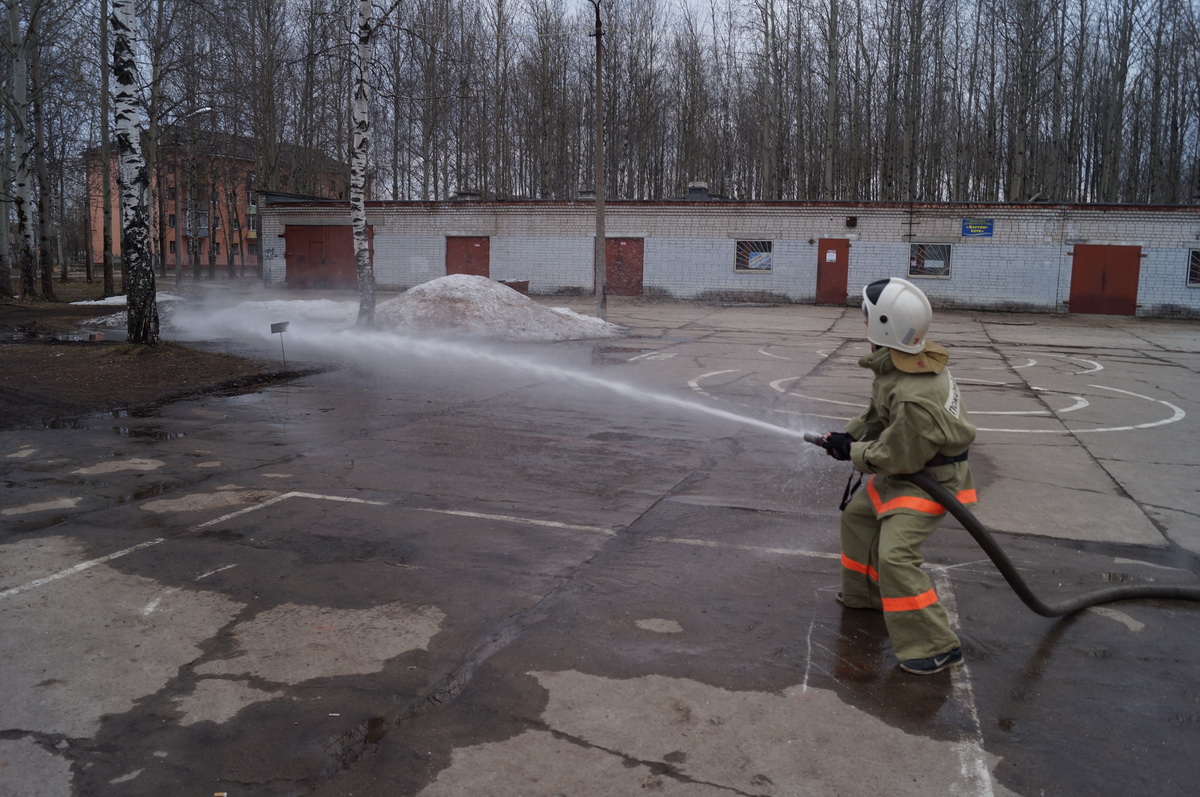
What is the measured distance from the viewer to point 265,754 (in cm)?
325

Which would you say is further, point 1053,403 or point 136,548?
point 1053,403

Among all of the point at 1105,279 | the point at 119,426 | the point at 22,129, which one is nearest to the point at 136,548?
the point at 119,426

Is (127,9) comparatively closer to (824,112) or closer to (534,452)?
(534,452)

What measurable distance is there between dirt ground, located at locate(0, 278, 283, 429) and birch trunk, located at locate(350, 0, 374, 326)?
5663mm

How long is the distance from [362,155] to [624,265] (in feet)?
58.8

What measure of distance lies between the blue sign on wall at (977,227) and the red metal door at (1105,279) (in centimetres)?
309

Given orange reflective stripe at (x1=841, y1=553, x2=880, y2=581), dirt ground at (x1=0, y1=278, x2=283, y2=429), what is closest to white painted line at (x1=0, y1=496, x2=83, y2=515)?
dirt ground at (x1=0, y1=278, x2=283, y2=429)

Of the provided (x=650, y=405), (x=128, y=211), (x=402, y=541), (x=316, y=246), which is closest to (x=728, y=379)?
(x=650, y=405)

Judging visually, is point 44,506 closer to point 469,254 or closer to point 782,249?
point 782,249

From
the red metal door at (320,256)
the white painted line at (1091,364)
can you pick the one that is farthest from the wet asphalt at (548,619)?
the red metal door at (320,256)

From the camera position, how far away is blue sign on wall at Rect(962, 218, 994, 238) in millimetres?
31312

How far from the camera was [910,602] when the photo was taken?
4012mm

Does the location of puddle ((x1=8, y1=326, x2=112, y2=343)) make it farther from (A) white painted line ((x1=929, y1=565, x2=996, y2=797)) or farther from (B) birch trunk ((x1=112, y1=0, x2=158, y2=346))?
(A) white painted line ((x1=929, y1=565, x2=996, y2=797))

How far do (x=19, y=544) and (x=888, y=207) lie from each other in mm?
31344
